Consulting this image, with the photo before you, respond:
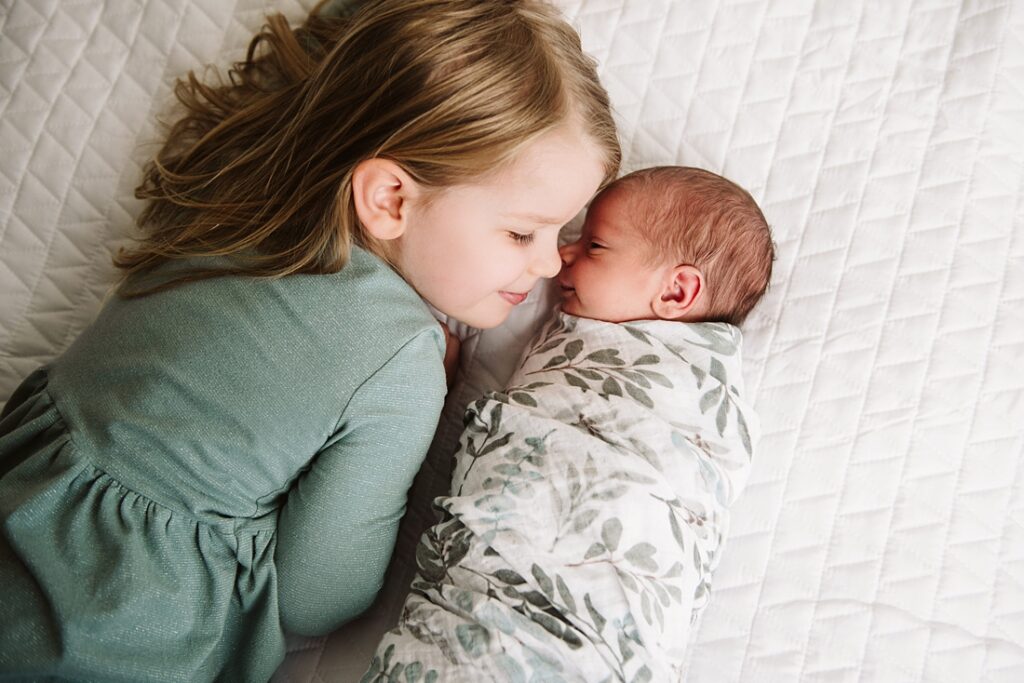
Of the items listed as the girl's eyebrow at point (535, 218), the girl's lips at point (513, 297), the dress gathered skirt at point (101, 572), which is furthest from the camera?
the girl's lips at point (513, 297)

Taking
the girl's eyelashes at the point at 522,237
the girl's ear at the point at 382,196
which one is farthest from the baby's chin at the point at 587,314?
the girl's ear at the point at 382,196

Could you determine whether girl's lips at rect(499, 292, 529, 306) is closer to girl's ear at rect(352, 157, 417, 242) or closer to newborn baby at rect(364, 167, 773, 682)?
newborn baby at rect(364, 167, 773, 682)

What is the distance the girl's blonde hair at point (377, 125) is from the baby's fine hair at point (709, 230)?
0.23 ft

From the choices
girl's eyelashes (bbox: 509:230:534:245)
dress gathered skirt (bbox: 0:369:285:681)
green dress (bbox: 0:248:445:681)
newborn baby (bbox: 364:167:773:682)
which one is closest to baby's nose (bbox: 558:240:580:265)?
newborn baby (bbox: 364:167:773:682)

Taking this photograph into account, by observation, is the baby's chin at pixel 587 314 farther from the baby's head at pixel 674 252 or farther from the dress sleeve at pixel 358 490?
the dress sleeve at pixel 358 490

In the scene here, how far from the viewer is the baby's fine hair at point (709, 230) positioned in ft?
3.31

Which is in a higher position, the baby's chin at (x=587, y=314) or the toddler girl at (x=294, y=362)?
the toddler girl at (x=294, y=362)

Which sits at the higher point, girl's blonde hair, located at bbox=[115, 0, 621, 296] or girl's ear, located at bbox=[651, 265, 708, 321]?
girl's blonde hair, located at bbox=[115, 0, 621, 296]

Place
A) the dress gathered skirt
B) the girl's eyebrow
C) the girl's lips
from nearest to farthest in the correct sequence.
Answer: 1. the dress gathered skirt
2. the girl's eyebrow
3. the girl's lips

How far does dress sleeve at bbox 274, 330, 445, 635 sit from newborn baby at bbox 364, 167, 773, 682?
6cm

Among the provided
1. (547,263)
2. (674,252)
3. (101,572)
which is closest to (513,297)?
(547,263)

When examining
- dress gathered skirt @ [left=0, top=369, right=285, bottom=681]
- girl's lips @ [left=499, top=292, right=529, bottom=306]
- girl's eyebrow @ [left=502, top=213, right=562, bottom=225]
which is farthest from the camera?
girl's lips @ [left=499, top=292, right=529, bottom=306]

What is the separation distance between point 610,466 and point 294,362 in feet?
1.20

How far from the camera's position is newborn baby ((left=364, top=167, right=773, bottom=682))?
855 mm
